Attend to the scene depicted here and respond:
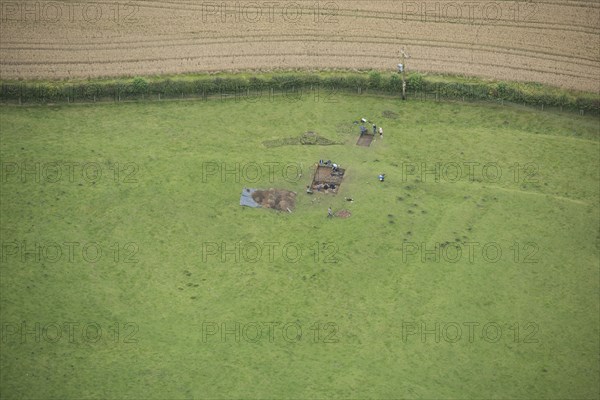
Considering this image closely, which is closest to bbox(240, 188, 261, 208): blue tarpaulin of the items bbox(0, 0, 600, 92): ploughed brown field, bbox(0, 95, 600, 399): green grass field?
bbox(0, 95, 600, 399): green grass field

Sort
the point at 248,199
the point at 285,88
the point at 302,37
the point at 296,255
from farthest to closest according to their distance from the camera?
the point at 302,37, the point at 285,88, the point at 248,199, the point at 296,255

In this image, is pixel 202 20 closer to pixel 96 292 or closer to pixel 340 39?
pixel 340 39

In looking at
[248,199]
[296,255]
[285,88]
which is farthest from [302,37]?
[296,255]

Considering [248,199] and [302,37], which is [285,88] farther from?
[248,199]

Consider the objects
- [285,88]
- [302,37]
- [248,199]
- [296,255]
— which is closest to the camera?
[296,255]

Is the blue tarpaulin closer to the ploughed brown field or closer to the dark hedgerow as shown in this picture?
the dark hedgerow

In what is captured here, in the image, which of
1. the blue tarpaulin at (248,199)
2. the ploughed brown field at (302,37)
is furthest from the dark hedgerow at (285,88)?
the blue tarpaulin at (248,199)
